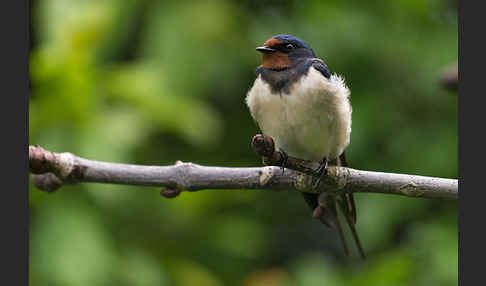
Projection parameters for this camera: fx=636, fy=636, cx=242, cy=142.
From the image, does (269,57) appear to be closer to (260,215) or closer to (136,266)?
(136,266)

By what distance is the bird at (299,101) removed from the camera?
1313 millimetres

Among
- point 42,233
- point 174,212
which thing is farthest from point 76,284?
point 174,212

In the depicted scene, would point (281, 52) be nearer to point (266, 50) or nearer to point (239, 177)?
point (266, 50)

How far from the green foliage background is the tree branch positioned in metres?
0.81

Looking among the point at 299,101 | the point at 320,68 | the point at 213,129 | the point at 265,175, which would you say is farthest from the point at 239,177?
the point at 213,129

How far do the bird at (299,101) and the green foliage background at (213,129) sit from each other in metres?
0.61

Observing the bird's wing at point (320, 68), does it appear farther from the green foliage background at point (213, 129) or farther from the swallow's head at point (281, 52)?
the green foliage background at point (213, 129)

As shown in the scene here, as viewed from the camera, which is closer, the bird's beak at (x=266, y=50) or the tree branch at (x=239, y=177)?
the tree branch at (x=239, y=177)

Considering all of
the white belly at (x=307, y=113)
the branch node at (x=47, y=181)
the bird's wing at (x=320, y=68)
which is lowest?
the branch node at (x=47, y=181)

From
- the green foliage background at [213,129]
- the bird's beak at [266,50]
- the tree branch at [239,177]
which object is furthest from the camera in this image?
the green foliage background at [213,129]

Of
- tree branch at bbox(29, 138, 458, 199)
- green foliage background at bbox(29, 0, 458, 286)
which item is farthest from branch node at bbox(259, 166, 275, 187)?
green foliage background at bbox(29, 0, 458, 286)

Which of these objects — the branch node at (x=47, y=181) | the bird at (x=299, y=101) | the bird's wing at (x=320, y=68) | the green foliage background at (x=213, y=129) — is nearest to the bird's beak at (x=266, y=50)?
the bird at (x=299, y=101)

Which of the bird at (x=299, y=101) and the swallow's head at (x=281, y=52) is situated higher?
the swallow's head at (x=281, y=52)

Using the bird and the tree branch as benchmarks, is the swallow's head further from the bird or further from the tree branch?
the tree branch
